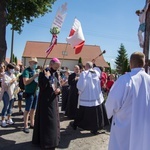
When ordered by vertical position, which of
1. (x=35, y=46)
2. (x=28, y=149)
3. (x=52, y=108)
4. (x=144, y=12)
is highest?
(x=35, y=46)

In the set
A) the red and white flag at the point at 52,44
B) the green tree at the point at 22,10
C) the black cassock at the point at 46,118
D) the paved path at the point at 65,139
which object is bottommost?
the paved path at the point at 65,139

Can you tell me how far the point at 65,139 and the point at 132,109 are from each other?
9.83 ft

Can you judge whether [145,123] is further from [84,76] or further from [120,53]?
[120,53]

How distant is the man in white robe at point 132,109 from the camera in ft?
12.3

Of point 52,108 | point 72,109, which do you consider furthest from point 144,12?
point 52,108

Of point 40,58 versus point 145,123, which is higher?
point 40,58

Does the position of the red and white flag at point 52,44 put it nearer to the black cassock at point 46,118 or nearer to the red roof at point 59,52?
the black cassock at point 46,118

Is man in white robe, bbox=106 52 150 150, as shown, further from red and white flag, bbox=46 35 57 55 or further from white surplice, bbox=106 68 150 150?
red and white flag, bbox=46 35 57 55

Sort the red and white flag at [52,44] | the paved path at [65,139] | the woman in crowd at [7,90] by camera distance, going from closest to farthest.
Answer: the paved path at [65,139] < the red and white flag at [52,44] < the woman in crowd at [7,90]

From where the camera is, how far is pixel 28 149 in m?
5.47

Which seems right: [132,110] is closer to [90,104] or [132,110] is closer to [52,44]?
[90,104]

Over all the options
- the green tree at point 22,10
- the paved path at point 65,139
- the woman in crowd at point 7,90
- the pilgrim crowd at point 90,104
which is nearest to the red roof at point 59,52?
the green tree at point 22,10

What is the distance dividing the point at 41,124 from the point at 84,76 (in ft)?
6.36

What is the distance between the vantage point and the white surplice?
3.76 m
